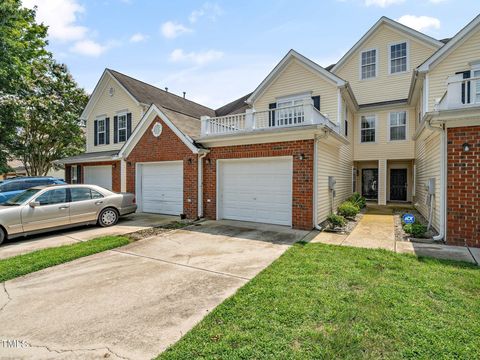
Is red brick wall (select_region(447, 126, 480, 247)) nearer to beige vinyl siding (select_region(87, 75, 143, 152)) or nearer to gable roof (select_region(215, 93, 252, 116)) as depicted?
beige vinyl siding (select_region(87, 75, 143, 152))

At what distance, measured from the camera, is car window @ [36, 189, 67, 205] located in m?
7.54

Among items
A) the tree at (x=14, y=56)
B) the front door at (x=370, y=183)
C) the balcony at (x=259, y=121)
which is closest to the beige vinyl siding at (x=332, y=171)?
the balcony at (x=259, y=121)

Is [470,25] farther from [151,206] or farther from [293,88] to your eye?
[151,206]

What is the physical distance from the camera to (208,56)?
11.4 metres

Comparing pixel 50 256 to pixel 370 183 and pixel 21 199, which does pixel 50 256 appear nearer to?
pixel 21 199

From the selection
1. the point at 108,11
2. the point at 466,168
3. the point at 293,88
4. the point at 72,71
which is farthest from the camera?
→ the point at 72,71

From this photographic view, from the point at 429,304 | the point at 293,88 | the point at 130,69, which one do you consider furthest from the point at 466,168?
the point at 130,69

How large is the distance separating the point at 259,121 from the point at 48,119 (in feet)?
Result: 51.7

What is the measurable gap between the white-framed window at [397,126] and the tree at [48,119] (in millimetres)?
21541

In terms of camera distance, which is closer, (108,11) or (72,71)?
(108,11)

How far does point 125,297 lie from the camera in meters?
3.94

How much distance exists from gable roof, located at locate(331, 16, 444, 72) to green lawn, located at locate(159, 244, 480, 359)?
1357cm

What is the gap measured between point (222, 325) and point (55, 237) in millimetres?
6851

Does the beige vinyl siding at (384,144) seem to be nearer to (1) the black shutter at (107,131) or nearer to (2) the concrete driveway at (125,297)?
(2) the concrete driveway at (125,297)
